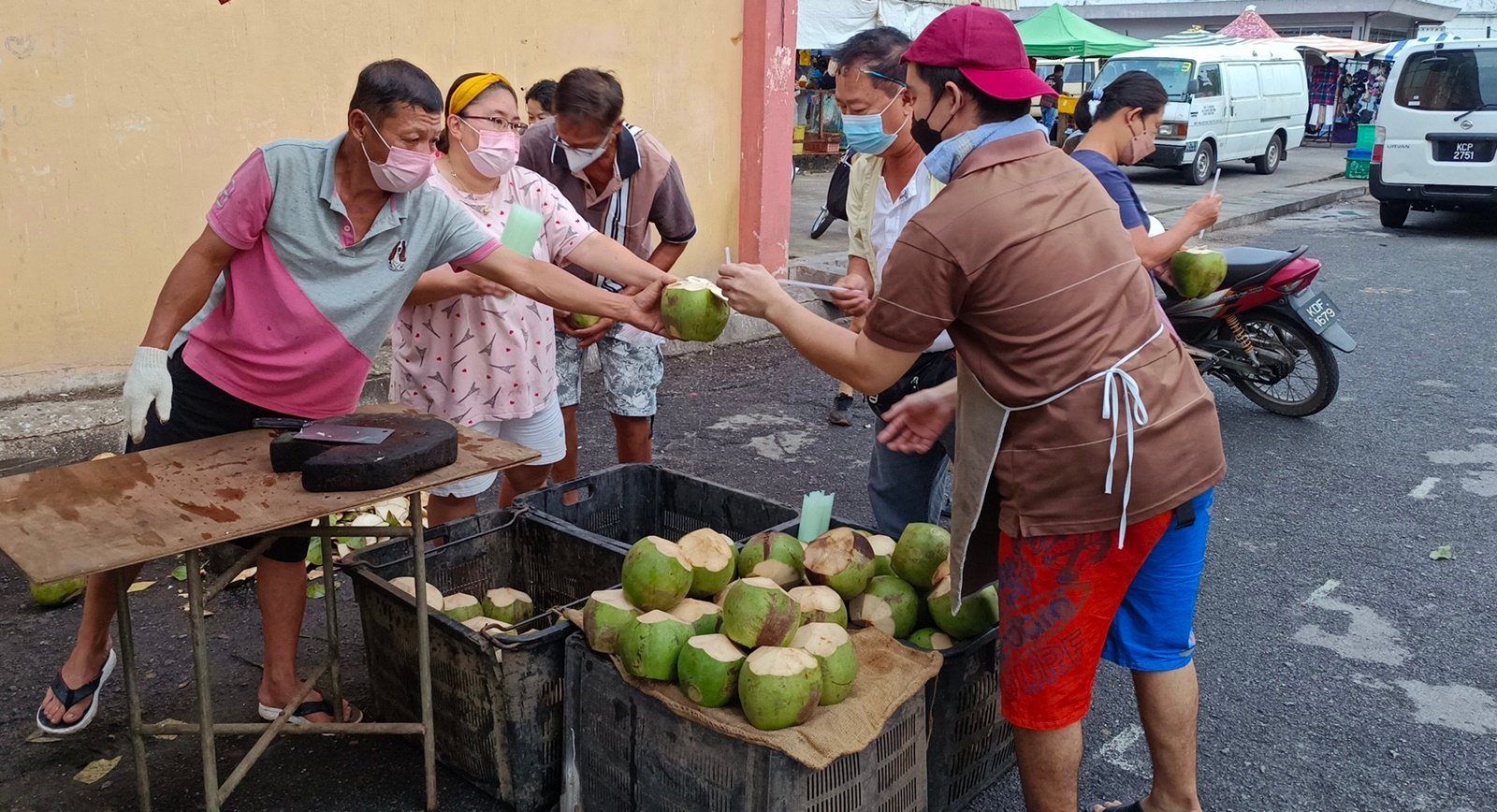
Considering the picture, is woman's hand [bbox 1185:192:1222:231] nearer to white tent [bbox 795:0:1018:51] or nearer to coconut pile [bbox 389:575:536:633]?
coconut pile [bbox 389:575:536:633]

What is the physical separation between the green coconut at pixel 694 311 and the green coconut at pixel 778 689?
3.70 ft

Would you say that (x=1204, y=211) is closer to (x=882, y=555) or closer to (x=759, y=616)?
(x=882, y=555)

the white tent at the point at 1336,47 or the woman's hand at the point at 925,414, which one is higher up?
the white tent at the point at 1336,47

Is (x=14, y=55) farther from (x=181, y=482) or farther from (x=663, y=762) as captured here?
(x=663, y=762)

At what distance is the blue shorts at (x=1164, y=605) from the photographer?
2531 mm

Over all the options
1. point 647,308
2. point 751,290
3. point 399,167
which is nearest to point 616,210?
point 647,308

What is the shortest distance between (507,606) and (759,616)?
0.98 meters

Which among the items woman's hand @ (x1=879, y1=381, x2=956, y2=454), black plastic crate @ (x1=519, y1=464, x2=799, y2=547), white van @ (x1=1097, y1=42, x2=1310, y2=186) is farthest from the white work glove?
white van @ (x1=1097, y1=42, x2=1310, y2=186)

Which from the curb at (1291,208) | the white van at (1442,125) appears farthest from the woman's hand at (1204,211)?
the white van at (1442,125)

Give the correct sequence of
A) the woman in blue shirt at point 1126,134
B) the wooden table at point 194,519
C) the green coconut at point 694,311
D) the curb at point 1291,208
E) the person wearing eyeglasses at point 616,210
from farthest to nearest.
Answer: the curb at point 1291,208
the woman in blue shirt at point 1126,134
the person wearing eyeglasses at point 616,210
the green coconut at point 694,311
the wooden table at point 194,519

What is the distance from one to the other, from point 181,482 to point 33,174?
368cm

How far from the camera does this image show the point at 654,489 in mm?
3926

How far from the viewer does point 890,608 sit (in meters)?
2.90

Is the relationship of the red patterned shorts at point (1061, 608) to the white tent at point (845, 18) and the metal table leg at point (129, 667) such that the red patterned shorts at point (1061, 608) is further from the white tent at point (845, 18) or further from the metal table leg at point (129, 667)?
the white tent at point (845, 18)
